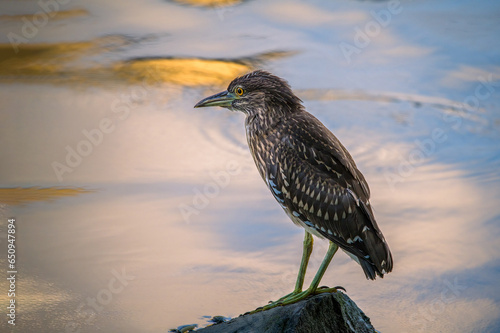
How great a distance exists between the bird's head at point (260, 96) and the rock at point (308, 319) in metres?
1.74

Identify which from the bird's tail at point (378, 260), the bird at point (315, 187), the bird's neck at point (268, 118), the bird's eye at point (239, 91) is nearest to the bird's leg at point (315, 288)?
the bird at point (315, 187)

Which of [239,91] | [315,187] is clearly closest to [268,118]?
[239,91]

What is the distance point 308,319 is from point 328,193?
1.09 m

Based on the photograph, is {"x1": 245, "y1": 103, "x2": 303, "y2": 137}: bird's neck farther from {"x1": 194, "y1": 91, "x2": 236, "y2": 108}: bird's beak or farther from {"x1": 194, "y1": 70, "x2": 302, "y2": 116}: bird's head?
{"x1": 194, "y1": 91, "x2": 236, "y2": 108}: bird's beak

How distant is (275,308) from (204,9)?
33.8 ft

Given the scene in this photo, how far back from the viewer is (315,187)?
5895mm

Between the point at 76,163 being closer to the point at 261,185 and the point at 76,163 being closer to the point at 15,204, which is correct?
the point at 15,204

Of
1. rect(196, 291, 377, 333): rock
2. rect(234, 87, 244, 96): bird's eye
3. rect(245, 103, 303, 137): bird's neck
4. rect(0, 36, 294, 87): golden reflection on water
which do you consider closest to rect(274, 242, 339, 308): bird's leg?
rect(196, 291, 377, 333): rock

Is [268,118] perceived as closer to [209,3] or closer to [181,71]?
[181,71]

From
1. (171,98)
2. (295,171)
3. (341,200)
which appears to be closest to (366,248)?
(341,200)

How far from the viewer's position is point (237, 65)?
502 inches

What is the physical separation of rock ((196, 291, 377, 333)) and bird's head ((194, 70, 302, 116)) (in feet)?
5.72

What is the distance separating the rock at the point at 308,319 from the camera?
547cm

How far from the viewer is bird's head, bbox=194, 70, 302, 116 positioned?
623cm
